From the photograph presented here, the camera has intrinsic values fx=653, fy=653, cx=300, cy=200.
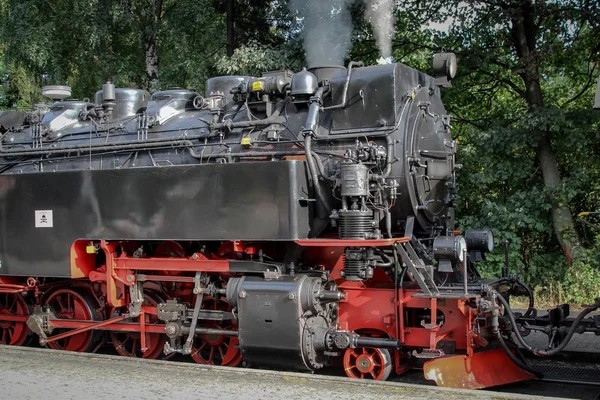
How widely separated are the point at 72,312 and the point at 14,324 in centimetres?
108

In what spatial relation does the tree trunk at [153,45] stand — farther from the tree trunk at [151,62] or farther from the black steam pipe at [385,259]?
the black steam pipe at [385,259]

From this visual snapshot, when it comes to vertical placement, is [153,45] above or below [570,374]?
above

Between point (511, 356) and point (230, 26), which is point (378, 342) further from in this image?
point (230, 26)

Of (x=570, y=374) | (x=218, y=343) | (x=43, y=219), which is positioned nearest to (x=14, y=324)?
(x=43, y=219)

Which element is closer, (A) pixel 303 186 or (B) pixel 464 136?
(A) pixel 303 186

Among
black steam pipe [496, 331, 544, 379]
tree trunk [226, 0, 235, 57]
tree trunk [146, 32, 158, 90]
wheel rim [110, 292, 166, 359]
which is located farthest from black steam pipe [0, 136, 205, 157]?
tree trunk [146, 32, 158, 90]

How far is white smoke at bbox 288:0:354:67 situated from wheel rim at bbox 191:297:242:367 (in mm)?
4194

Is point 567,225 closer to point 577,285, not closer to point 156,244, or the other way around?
point 577,285

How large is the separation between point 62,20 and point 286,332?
38.8 ft

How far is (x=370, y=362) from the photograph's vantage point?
6062mm

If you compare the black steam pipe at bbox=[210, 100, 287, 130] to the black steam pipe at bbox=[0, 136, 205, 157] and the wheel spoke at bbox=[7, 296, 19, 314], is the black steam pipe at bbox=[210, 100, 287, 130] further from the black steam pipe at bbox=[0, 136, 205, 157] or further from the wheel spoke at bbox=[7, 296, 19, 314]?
the wheel spoke at bbox=[7, 296, 19, 314]

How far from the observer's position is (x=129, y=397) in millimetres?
5078

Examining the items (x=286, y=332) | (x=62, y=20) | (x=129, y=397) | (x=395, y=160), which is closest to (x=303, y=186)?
(x=395, y=160)

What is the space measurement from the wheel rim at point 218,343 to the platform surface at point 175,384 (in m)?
0.77
